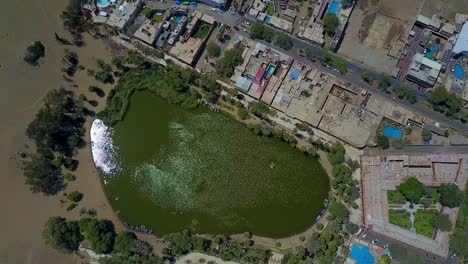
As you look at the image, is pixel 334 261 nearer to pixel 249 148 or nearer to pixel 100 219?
pixel 249 148

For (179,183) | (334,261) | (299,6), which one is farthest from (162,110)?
(334,261)

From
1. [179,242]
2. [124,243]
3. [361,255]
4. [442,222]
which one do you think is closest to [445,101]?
[442,222]

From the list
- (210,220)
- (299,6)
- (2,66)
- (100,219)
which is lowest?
(100,219)

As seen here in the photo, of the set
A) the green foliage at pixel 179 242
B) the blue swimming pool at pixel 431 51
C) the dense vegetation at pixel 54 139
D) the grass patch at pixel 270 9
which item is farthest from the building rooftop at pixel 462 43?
the dense vegetation at pixel 54 139

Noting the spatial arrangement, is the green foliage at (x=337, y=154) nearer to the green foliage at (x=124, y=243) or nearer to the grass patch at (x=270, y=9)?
the grass patch at (x=270, y=9)

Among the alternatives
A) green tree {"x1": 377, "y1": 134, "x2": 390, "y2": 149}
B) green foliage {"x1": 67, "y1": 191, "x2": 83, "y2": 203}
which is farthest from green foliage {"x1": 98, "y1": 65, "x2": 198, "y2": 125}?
green tree {"x1": 377, "y1": 134, "x2": 390, "y2": 149}

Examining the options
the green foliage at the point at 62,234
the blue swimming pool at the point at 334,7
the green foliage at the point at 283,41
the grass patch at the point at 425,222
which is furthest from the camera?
the blue swimming pool at the point at 334,7
